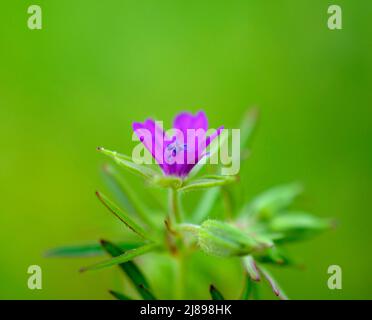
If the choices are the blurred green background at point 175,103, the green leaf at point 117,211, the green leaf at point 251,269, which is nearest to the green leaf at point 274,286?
the green leaf at point 251,269

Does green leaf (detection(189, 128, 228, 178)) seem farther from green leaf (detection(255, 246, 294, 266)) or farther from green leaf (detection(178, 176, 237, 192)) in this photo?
green leaf (detection(255, 246, 294, 266))

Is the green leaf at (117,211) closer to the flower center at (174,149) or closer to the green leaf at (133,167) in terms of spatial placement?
the green leaf at (133,167)

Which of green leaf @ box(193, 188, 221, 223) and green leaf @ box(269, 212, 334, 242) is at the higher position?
green leaf @ box(193, 188, 221, 223)

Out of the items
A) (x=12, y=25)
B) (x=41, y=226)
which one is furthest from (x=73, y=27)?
(x=41, y=226)

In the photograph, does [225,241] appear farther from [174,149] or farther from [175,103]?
[175,103]

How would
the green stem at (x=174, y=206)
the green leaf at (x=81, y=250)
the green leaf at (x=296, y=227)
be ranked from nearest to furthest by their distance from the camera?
the green stem at (x=174, y=206), the green leaf at (x=81, y=250), the green leaf at (x=296, y=227)

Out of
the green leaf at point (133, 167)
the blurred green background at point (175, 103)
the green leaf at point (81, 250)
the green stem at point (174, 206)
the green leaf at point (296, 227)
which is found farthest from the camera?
the blurred green background at point (175, 103)

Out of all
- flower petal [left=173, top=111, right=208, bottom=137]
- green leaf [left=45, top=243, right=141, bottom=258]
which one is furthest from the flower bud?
green leaf [left=45, top=243, right=141, bottom=258]
